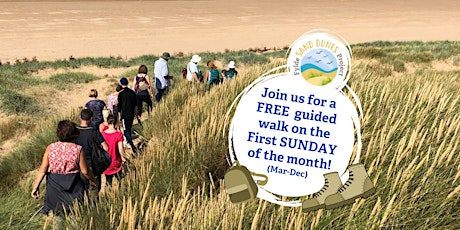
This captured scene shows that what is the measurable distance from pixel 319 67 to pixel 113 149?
3170 millimetres

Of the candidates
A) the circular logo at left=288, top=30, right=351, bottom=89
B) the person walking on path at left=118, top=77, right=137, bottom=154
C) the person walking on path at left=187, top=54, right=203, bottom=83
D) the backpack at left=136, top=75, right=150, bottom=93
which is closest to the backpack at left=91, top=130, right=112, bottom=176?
the person walking on path at left=118, top=77, right=137, bottom=154

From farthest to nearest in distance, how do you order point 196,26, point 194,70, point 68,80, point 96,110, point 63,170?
1. point 196,26
2. point 68,80
3. point 194,70
4. point 96,110
5. point 63,170

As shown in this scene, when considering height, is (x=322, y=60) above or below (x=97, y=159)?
above

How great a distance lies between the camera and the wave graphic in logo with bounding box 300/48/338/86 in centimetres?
270

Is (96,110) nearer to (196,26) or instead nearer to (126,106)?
(126,106)

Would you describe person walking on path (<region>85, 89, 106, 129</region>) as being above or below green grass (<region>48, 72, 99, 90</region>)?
above

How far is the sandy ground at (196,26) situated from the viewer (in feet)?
110

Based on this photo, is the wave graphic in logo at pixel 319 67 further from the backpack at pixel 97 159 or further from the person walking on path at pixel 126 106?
the person walking on path at pixel 126 106

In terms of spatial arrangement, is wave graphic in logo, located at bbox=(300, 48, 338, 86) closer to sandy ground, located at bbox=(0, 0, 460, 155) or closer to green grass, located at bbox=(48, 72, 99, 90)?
sandy ground, located at bbox=(0, 0, 460, 155)

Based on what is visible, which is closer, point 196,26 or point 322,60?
point 322,60

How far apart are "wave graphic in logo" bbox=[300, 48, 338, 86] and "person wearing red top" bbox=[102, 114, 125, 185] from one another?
9.97ft

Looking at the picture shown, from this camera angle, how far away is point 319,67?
2.72 m

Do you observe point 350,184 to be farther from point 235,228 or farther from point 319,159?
point 235,228

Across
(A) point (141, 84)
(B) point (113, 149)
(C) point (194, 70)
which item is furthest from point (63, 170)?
(C) point (194, 70)
